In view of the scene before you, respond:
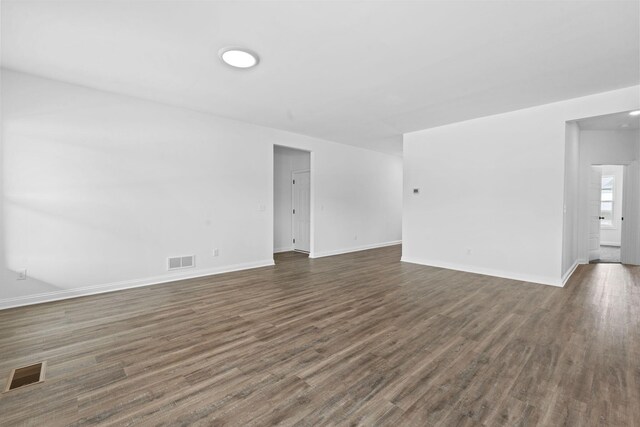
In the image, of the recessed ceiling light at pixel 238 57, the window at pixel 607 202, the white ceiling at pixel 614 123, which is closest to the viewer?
the recessed ceiling light at pixel 238 57

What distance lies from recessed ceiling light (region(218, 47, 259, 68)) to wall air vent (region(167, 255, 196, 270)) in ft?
10.2

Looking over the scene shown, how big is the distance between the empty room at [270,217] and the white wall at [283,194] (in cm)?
155

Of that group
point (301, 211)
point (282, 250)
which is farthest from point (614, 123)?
point (282, 250)

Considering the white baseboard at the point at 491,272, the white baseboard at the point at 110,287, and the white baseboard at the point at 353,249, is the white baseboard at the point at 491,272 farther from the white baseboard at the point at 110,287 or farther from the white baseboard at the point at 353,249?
the white baseboard at the point at 110,287

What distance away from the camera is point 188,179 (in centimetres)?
463

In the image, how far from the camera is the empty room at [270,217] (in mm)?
1912

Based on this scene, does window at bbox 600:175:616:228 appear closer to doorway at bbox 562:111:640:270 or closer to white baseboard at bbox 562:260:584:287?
doorway at bbox 562:111:640:270

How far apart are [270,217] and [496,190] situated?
4.22 meters

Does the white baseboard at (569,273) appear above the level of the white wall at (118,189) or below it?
below

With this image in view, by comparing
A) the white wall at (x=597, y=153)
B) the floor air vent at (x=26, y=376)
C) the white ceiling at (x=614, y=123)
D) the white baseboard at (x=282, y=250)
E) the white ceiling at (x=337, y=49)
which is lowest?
the floor air vent at (x=26, y=376)

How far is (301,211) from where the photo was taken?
293 inches

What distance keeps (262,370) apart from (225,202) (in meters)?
3.53

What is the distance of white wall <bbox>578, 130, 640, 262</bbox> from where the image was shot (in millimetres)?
5699

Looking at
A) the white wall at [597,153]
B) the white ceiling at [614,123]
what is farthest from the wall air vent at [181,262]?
the white wall at [597,153]
